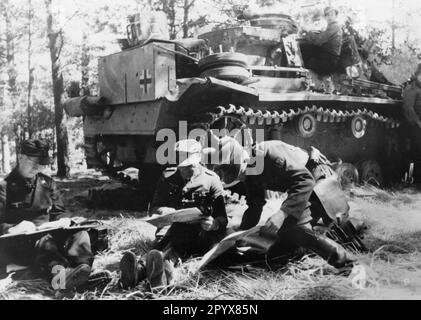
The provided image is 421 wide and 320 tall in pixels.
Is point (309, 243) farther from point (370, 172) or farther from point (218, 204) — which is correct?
point (370, 172)

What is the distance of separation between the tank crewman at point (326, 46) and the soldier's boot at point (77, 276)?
6.67 meters

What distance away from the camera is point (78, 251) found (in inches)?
158

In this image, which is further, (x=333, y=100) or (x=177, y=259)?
(x=333, y=100)

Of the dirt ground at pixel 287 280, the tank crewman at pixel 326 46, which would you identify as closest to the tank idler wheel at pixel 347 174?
the tank crewman at pixel 326 46

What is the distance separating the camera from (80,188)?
9922 mm

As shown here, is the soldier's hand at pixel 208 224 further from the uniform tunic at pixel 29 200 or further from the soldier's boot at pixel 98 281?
the uniform tunic at pixel 29 200

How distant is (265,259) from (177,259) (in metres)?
0.80

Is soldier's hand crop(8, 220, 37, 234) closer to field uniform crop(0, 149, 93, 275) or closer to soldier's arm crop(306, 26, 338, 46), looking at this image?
field uniform crop(0, 149, 93, 275)

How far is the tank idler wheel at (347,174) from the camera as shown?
8562 mm

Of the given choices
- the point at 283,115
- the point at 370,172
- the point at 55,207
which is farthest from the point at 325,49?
the point at 55,207

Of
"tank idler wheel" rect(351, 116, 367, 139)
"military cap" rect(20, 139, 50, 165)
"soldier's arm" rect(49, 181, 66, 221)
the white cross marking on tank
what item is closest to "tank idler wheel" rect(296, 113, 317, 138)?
"tank idler wheel" rect(351, 116, 367, 139)

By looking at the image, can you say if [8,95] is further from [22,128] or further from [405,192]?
[405,192]

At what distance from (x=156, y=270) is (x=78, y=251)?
0.75 metres
